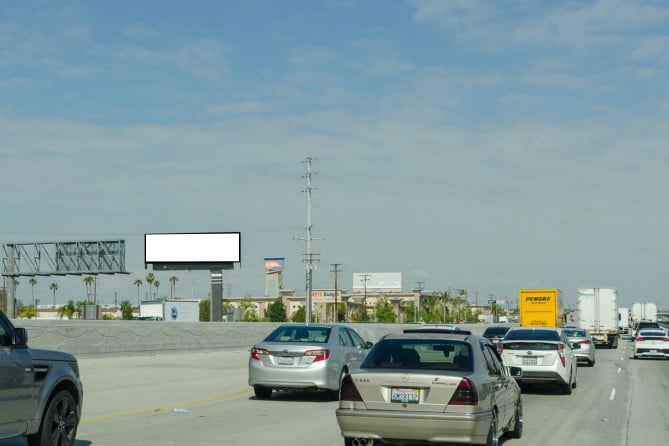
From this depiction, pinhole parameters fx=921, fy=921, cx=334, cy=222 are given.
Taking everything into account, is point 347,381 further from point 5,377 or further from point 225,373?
point 225,373

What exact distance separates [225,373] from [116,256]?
66.4m

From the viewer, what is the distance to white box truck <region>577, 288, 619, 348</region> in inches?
2067

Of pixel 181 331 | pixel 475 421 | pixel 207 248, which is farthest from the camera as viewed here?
pixel 207 248

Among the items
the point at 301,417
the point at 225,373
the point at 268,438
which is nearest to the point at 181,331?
the point at 225,373

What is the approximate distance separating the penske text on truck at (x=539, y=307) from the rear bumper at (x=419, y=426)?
4045cm

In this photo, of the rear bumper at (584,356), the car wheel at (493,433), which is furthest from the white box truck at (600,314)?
the car wheel at (493,433)

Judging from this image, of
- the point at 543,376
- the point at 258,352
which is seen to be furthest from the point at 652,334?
the point at 258,352

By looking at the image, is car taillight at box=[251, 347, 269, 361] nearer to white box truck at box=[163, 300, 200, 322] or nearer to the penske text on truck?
the penske text on truck

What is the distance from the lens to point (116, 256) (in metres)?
90.3

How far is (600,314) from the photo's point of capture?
52.6 meters

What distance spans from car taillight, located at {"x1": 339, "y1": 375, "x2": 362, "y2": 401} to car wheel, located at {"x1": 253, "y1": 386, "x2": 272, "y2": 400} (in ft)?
26.5

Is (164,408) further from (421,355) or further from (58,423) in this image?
(421,355)

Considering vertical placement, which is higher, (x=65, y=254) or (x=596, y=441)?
(x=65, y=254)

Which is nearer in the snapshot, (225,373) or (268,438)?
(268,438)
